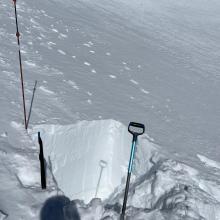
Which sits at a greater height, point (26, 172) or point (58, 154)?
point (26, 172)

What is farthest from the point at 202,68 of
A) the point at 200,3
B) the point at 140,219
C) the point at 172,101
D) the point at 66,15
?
the point at 200,3

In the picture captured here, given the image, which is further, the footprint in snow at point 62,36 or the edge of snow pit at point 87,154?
the footprint in snow at point 62,36

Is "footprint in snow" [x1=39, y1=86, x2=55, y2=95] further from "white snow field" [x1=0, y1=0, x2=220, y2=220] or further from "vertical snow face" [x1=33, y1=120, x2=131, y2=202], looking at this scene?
"vertical snow face" [x1=33, y1=120, x2=131, y2=202]

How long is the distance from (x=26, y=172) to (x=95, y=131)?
2.38 m

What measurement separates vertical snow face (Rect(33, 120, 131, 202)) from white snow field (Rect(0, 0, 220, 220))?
20mm

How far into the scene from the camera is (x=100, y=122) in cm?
737

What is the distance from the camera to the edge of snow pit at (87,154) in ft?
21.7

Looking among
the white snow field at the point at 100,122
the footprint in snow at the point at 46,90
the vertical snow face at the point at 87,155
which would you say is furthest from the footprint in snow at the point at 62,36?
the vertical snow face at the point at 87,155

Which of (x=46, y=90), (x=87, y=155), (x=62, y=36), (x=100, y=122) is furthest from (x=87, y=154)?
(x=62, y=36)

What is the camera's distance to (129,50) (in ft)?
39.8

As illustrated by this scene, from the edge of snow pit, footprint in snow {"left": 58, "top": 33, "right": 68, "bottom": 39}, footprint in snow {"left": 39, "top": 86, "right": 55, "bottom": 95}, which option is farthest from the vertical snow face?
footprint in snow {"left": 58, "top": 33, "right": 68, "bottom": 39}

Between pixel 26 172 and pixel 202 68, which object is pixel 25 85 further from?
pixel 202 68

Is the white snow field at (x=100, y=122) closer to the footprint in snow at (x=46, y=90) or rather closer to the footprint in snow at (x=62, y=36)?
the footprint in snow at (x=46, y=90)

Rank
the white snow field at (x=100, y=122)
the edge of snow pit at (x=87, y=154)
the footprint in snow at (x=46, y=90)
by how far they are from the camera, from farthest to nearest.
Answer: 1. the footprint in snow at (x=46, y=90)
2. the edge of snow pit at (x=87, y=154)
3. the white snow field at (x=100, y=122)
